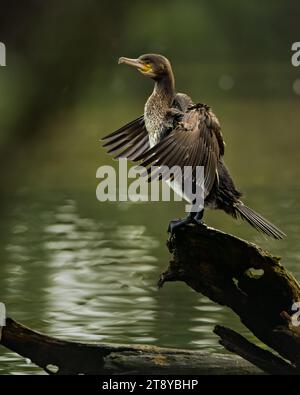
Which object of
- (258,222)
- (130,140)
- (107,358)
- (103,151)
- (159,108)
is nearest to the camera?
(107,358)

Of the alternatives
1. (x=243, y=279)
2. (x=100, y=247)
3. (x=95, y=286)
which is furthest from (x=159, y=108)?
(x=100, y=247)

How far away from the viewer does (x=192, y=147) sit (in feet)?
20.7

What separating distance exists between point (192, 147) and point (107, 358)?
1.13 metres

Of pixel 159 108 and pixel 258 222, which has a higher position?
pixel 159 108

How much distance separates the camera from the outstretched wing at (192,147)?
246 inches

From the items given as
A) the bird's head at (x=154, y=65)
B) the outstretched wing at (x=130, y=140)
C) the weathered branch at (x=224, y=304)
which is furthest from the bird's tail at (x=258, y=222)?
the bird's head at (x=154, y=65)

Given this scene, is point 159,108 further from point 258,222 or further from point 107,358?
point 107,358

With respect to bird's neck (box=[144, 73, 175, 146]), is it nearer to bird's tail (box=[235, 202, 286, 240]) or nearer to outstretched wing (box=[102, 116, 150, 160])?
outstretched wing (box=[102, 116, 150, 160])

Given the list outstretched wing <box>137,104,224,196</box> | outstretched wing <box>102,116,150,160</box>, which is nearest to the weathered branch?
outstretched wing <box>137,104,224,196</box>

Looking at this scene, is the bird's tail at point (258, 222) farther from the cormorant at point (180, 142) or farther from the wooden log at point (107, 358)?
the wooden log at point (107, 358)

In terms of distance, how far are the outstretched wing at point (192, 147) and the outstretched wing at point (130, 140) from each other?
0.52 meters

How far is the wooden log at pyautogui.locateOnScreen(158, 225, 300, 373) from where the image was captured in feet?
19.6

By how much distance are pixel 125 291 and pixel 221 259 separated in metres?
3.07

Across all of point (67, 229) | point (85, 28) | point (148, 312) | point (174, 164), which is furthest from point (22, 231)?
point (85, 28)
